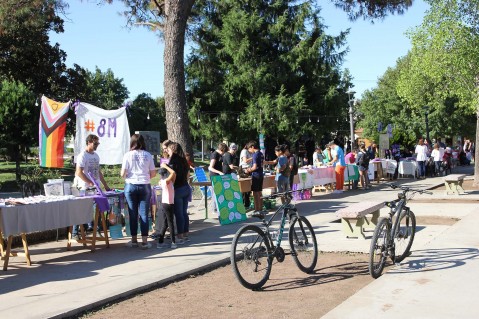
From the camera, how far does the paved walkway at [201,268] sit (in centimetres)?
550

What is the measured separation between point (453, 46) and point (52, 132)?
628 inches

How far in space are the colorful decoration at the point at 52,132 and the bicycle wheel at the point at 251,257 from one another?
5.46 m

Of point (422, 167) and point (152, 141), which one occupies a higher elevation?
point (152, 141)

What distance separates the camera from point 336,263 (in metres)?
7.73

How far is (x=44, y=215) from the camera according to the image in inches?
313

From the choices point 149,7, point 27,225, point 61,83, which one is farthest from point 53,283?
point 61,83

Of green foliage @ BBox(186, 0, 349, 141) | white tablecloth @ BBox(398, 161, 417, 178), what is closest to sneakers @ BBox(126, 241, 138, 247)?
white tablecloth @ BBox(398, 161, 417, 178)

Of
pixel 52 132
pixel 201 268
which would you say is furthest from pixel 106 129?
pixel 201 268

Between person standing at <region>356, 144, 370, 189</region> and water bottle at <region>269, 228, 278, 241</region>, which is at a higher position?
person standing at <region>356, 144, 370, 189</region>

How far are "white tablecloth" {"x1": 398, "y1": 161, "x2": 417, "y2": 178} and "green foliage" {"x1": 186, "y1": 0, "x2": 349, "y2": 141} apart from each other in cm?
1043

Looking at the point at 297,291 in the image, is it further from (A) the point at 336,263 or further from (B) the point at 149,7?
(B) the point at 149,7

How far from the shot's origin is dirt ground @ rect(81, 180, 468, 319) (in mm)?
5562

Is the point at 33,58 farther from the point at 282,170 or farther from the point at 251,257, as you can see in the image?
the point at 251,257

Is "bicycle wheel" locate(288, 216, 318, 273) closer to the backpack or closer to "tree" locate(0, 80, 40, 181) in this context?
the backpack
